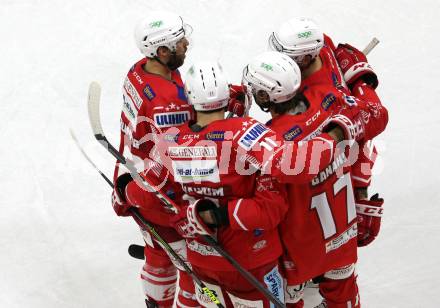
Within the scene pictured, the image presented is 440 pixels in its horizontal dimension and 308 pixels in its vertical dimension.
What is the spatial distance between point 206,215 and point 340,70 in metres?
1.12

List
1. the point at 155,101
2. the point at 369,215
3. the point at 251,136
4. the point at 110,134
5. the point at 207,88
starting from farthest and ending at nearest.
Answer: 1. the point at 110,134
2. the point at 369,215
3. the point at 155,101
4. the point at 207,88
5. the point at 251,136

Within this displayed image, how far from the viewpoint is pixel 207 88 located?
3230 millimetres

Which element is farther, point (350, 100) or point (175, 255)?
point (175, 255)

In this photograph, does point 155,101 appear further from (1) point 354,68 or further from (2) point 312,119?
(1) point 354,68

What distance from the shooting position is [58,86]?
6.39 metres

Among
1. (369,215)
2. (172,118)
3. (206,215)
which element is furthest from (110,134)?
(206,215)

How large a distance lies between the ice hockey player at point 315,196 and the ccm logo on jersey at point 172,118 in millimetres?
389

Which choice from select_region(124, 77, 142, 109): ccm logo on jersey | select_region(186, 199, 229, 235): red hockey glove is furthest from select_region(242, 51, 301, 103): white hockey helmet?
select_region(124, 77, 142, 109): ccm logo on jersey

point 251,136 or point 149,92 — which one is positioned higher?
point 251,136

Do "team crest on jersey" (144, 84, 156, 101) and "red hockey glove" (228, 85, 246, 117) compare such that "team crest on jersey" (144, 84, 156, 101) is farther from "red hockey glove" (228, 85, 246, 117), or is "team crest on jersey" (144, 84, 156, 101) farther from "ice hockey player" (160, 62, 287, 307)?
"red hockey glove" (228, 85, 246, 117)

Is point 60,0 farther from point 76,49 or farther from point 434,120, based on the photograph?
point 434,120

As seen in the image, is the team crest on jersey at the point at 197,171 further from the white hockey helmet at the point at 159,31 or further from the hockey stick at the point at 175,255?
the white hockey helmet at the point at 159,31

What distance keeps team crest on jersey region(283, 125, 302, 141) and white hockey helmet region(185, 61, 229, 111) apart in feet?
0.99

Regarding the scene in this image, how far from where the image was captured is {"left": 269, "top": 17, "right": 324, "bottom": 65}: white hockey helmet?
3.58 metres
